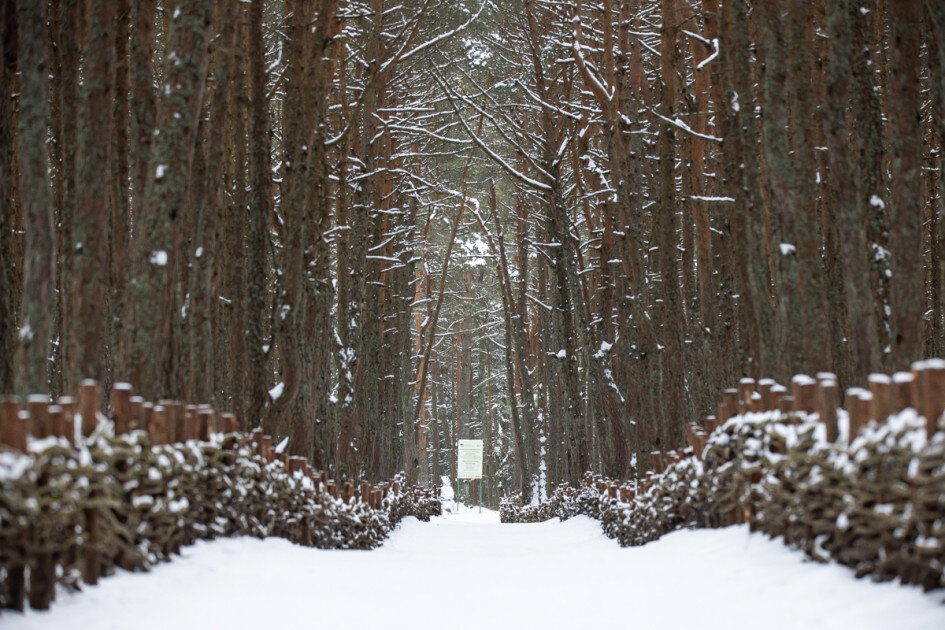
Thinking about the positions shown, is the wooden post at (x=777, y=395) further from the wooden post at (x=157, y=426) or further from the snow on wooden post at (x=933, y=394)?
the wooden post at (x=157, y=426)

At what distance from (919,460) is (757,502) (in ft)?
8.43

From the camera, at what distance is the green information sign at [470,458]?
31938mm

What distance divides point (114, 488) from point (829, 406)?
3.92 meters

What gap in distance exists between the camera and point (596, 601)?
232 inches

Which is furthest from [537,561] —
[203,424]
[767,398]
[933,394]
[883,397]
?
[933,394]

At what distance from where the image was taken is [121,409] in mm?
5164

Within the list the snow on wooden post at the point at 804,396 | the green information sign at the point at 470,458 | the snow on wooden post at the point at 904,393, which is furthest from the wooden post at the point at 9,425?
the green information sign at the point at 470,458

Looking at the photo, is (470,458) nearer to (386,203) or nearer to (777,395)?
(386,203)

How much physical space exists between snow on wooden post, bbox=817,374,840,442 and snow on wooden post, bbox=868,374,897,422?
701 millimetres

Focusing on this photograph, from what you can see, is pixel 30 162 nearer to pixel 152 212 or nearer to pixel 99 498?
pixel 152 212

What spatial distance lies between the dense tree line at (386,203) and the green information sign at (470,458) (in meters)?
7.25

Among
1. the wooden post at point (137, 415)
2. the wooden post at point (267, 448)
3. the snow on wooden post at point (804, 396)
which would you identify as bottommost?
the wooden post at point (267, 448)

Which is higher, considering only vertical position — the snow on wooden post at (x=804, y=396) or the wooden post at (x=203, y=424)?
the snow on wooden post at (x=804, y=396)

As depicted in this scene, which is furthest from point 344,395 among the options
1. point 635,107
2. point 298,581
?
point 298,581
